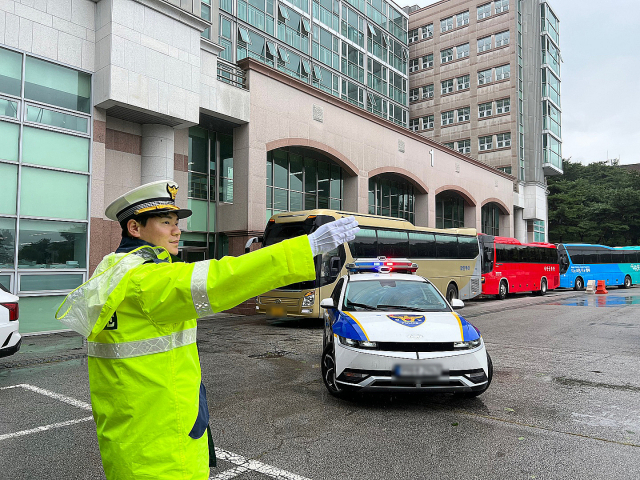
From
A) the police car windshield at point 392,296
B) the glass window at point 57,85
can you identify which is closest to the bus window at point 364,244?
the police car windshield at point 392,296

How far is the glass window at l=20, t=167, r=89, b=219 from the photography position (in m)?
12.3

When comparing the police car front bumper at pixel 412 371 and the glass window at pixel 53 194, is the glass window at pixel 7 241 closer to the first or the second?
the glass window at pixel 53 194

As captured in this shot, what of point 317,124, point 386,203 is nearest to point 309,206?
point 317,124

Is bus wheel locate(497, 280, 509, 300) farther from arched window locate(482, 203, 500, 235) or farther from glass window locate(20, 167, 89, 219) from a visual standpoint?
glass window locate(20, 167, 89, 219)

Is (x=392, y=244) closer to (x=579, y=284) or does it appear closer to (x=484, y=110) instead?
(x=579, y=284)

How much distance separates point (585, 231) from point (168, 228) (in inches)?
2387

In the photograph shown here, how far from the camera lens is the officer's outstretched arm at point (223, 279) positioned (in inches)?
64.0

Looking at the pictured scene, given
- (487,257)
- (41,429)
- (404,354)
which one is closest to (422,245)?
(487,257)

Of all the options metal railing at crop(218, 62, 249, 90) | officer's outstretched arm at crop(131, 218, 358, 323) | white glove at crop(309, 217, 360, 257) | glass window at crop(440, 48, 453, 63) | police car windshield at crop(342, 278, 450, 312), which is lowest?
police car windshield at crop(342, 278, 450, 312)

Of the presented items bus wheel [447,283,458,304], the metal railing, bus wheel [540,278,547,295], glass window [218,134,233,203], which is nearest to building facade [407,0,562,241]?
bus wheel [540,278,547,295]

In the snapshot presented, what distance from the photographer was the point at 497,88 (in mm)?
43406

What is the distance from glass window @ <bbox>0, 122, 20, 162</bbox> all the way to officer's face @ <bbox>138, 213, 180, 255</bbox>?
12047 mm

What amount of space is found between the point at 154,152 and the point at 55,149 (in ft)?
10.1

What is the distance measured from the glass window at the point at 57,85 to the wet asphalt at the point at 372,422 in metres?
7.06
